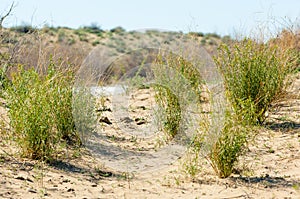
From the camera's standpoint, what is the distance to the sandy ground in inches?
182

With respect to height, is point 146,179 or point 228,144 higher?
point 228,144

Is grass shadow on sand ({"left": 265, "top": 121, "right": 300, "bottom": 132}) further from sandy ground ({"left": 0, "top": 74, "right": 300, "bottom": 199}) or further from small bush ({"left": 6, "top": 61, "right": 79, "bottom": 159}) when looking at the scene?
small bush ({"left": 6, "top": 61, "right": 79, "bottom": 159})

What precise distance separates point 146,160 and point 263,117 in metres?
→ 2.06

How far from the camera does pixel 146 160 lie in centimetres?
632

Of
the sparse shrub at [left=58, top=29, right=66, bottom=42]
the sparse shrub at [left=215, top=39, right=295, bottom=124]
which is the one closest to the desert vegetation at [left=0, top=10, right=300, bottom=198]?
the sparse shrub at [left=215, top=39, right=295, bottom=124]

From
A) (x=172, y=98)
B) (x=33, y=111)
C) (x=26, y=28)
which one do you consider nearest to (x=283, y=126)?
(x=172, y=98)

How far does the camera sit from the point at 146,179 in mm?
5402

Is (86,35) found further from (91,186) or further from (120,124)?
(91,186)

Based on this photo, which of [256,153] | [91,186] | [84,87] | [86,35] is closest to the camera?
[91,186]

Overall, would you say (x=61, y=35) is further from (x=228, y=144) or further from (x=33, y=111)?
(x=228, y=144)

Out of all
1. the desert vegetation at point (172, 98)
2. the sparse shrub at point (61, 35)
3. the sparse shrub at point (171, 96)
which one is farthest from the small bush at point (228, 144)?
the sparse shrub at point (61, 35)

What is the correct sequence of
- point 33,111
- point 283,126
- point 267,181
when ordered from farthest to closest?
point 283,126 < point 33,111 < point 267,181

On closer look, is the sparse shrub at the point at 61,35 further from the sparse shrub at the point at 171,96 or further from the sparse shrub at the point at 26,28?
the sparse shrub at the point at 171,96

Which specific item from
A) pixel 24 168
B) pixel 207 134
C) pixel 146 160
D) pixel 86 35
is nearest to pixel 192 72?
pixel 146 160
